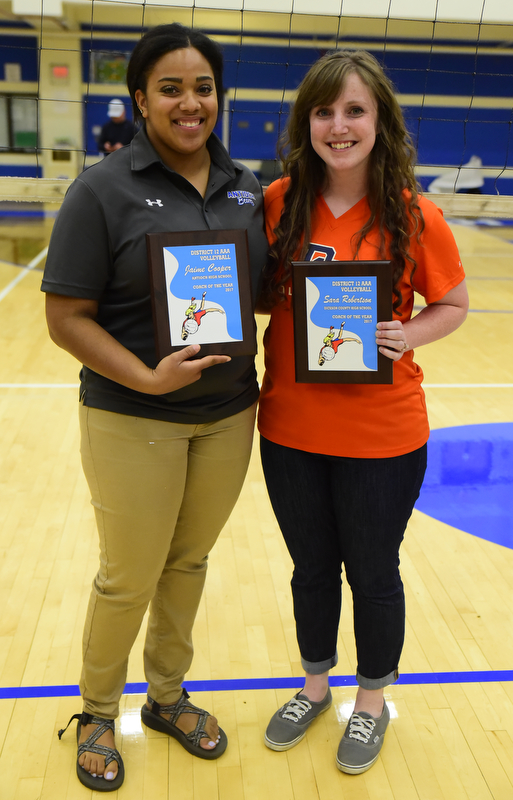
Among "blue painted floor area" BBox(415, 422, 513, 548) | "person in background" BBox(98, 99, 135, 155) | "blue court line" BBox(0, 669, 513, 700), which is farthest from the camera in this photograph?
"person in background" BBox(98, 99, 135, 155)

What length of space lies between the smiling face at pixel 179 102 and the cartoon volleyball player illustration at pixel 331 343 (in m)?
0.42

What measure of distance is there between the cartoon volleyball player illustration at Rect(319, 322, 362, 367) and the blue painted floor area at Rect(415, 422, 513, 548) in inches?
58.5

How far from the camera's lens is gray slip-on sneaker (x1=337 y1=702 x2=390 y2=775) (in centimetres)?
159

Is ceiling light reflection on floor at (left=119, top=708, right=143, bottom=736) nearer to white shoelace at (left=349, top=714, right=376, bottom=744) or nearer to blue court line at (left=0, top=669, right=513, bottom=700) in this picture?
blue court line at (left=0, top=669, right=513, bottom=700)

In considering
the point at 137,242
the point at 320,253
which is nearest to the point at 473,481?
the point at 320,253

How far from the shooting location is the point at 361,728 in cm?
163

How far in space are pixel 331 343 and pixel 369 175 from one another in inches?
13.4

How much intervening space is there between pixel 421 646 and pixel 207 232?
1.33 meters

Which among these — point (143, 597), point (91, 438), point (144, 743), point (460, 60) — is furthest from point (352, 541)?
point (460, 60)

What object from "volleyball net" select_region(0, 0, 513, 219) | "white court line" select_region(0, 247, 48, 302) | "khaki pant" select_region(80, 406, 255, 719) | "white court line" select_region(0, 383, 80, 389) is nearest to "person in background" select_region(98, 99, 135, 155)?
"white court line" select_region(0, 247, 48, 302)

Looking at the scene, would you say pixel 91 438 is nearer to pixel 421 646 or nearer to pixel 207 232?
pixel 207 232

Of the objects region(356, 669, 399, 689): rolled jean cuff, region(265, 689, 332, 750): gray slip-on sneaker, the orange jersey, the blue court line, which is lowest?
the blue court line

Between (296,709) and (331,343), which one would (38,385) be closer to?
(296,709)

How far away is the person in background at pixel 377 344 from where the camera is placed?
53.7 inches
